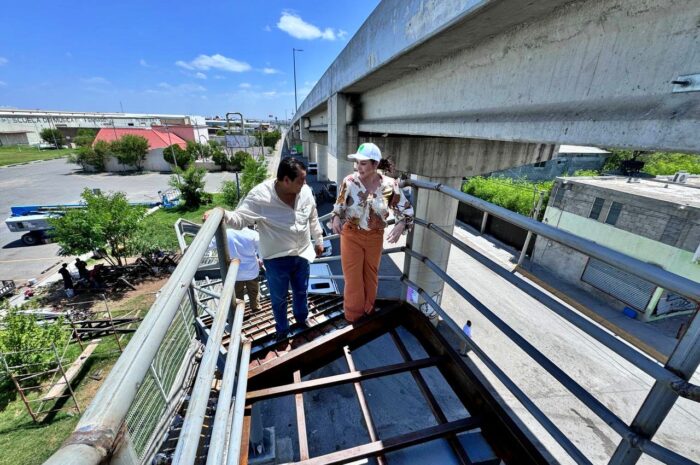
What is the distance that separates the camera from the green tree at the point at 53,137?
218 feet

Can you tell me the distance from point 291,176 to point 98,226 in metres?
16.7

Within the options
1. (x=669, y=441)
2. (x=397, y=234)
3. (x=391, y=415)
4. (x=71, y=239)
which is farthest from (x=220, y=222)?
(x=71, y=239)

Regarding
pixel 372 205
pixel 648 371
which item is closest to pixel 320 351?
pixel 372 205

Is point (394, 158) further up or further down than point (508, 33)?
further down

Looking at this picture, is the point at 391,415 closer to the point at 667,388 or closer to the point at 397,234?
the point at 397,234

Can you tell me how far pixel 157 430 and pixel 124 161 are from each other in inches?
2074

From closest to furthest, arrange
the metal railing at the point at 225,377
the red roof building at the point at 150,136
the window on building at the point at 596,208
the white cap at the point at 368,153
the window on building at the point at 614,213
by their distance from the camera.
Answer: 1. the metal railing at the point at 225,377
2. the white cap at the point at 368,153
3. the window on building at the point at 614,213
4. the window on building at the point at 596,208
5. the red roof building at the point at 150,136

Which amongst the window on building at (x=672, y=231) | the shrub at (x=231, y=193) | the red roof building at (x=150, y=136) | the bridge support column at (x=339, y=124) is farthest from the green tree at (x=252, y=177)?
the red roof building at (x=150, y=136)

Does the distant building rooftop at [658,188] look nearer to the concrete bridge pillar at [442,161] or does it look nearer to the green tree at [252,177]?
the concrete bridge pillar at [442,161]

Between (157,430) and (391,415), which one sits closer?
(157,430)

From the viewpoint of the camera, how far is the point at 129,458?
625 millimetres

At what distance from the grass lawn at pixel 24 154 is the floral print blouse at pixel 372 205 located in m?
70.0

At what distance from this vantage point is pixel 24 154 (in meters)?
59.8

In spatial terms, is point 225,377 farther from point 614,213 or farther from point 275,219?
point 614,213
